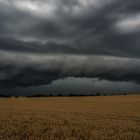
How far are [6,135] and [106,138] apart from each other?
18.5ft

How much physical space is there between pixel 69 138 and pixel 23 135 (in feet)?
9.51

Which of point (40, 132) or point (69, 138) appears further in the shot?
point (40, 132)

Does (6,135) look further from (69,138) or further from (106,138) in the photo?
(106,138)

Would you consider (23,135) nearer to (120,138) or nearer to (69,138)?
(69,138)

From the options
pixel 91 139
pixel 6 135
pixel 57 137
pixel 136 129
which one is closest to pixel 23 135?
pixel 6 135

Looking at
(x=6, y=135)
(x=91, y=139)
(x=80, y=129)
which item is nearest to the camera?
(x=91, y=139)

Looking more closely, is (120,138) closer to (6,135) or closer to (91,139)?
(91,139)

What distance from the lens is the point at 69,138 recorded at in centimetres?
1519

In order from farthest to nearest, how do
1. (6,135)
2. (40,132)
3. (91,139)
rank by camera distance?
(40,132), (6,135), (91,139)

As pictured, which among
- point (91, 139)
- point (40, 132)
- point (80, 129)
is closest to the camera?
point (91, 139)

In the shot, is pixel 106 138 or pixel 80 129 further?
pixel 80 129

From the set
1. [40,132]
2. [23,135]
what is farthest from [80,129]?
[23,135]

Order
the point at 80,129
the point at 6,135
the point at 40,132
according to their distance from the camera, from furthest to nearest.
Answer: the point at 80,129, the point at 40,132, the point at 6,135

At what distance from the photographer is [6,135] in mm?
16281
